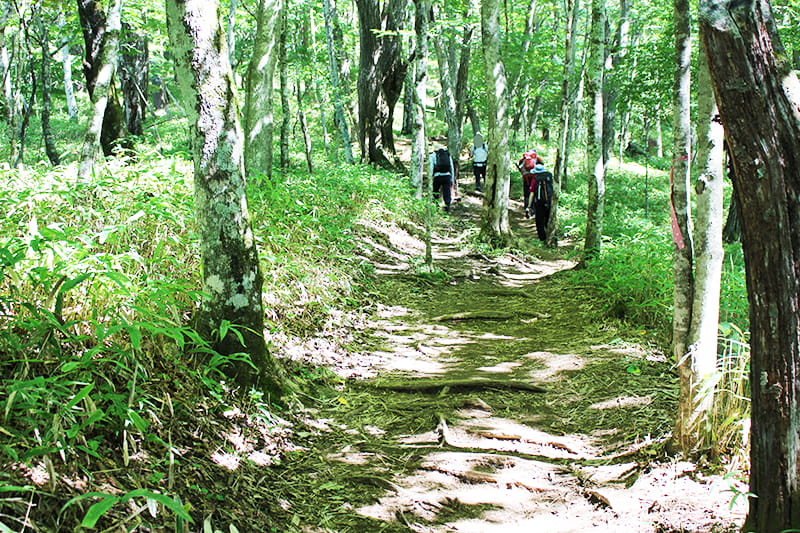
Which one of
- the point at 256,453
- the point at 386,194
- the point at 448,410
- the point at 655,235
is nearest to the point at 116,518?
the point at 256,453

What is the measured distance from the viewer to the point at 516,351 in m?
5.79

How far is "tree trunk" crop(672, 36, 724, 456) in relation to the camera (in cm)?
304

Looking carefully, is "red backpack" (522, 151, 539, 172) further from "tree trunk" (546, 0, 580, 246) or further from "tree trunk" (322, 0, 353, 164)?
"tree trunk" (322, 0, 353, 164)

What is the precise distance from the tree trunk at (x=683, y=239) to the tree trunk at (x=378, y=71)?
13.8 metres

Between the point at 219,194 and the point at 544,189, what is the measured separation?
975cm

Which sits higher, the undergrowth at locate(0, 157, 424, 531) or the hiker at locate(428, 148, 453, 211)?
the hiker at locate(428, 148, 453, 211)

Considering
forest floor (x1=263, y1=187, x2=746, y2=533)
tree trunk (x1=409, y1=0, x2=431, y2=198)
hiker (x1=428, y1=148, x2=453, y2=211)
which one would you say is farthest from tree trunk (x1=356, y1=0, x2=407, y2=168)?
forest floor (x1=263, y1=187, x2=746, y2=533)

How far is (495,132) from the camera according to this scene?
1057cm

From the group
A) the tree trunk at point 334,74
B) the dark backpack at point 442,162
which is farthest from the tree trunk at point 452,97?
the tree trunk at point 334,74

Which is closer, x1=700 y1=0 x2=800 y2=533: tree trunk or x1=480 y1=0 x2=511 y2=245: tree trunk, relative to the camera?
x1=700 y1=0 x2=800 y2=533: tree trunk

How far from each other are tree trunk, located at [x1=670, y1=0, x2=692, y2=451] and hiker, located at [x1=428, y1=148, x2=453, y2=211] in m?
11.0

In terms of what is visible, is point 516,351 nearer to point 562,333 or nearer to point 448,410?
point 562,333

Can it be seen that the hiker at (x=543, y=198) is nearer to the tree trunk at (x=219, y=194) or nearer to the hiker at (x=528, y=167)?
the hiker at (x=528, y=167)

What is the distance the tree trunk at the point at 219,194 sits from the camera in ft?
12.1
